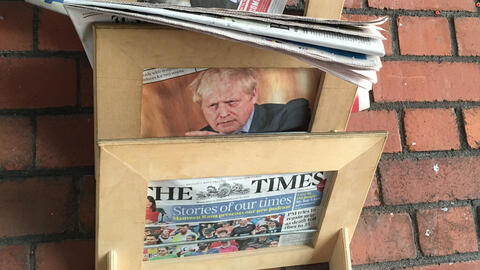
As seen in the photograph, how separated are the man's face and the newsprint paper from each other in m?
0.09

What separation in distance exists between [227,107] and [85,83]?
27 cm

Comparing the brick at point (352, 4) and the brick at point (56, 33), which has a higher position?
the brick at point (352, 4)

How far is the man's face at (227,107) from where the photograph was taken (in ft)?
2.21

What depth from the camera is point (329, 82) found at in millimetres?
682

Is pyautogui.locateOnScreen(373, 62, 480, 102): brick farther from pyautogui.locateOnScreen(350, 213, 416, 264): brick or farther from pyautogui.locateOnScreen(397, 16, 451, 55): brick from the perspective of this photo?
pyautogui.locateOnScreen(350, 213, 416, 264): brick

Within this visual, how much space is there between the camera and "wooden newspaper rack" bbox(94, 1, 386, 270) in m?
0.58

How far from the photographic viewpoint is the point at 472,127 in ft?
3.16

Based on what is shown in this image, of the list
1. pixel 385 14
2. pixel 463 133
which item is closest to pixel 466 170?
pixel 463 133

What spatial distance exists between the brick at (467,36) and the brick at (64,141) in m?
0.75

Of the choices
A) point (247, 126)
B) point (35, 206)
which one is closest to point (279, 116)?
point (247, 126)

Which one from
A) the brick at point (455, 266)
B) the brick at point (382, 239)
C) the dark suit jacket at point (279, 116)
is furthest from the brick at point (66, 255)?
the brick at point (455, 266)

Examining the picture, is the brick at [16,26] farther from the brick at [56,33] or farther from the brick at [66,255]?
the brick at [66,255]

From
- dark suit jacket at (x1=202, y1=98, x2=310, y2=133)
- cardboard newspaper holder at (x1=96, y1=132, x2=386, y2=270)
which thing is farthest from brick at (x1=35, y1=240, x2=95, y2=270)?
dark suit jacket at (x1=202, y1=98, x2=310, y2=133)

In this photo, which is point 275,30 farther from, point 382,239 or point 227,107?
point 382,239
